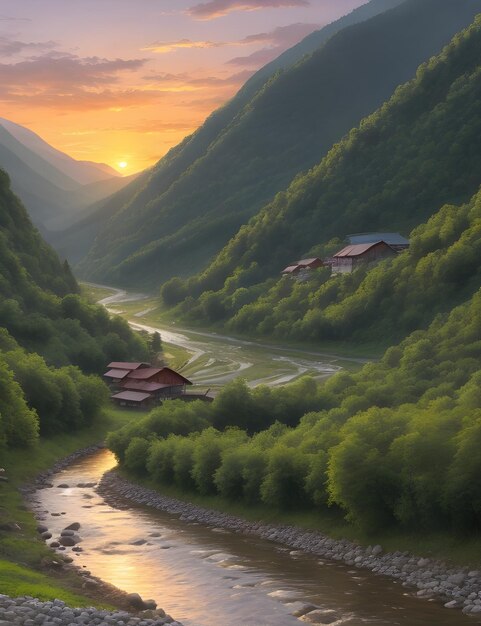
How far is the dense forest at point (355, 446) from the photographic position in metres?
73.5

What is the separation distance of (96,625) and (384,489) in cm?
3228

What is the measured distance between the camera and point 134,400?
537 feet

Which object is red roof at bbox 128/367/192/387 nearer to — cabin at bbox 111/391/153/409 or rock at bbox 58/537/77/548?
cabin at bbox 111/391/153/409

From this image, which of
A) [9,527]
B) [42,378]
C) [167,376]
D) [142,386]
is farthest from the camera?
[167,376]

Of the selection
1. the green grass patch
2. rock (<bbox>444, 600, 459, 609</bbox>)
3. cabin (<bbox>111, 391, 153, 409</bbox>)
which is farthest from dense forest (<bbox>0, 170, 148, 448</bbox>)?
rock (<bbox>444, 600, 459, 609</bbox>)

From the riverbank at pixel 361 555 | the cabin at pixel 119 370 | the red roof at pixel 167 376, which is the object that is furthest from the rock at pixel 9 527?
the cabin at pixel 119 370

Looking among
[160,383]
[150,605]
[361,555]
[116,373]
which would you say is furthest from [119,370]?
[150,605]

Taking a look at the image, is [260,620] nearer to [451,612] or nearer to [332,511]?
[451,612]

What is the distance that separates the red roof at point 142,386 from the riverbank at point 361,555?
62770mm

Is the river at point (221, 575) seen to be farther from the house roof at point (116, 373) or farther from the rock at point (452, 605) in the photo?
the house roof at point (116, 373)

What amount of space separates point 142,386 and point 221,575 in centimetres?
9905

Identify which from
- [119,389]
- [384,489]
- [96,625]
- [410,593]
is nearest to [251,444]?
[384,489]

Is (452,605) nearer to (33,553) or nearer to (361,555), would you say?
(361,555)

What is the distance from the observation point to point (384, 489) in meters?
76.8
